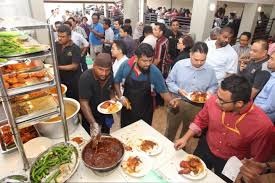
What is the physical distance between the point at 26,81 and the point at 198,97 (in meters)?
2.05

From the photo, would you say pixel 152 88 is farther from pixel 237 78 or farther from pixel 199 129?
pixel 237 78

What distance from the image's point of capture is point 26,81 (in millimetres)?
1413

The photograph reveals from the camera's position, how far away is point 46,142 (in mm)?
1777

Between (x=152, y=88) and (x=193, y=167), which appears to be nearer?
(x=193, y=167)

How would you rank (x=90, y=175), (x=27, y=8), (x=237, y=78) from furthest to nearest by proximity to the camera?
(x=27, y=8)
(x=237, y=78)
(x=90, y=175)

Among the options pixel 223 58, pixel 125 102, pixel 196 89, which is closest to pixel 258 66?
pixel 223 58

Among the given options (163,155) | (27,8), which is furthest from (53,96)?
Answer: (27,8)

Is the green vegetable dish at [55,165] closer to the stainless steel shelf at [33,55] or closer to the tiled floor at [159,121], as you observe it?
the stainless steel shelf at [33,55]

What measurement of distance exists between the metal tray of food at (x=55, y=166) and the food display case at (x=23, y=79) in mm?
159

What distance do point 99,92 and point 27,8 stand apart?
9.03ft

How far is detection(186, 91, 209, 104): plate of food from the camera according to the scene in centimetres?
261

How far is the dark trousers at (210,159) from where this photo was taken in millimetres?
2004

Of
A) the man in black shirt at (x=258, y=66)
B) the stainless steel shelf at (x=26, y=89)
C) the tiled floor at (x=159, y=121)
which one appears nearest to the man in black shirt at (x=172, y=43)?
the tiled floor at (x=159, y=121)

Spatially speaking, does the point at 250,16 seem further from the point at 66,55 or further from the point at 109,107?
the point at 109,107
